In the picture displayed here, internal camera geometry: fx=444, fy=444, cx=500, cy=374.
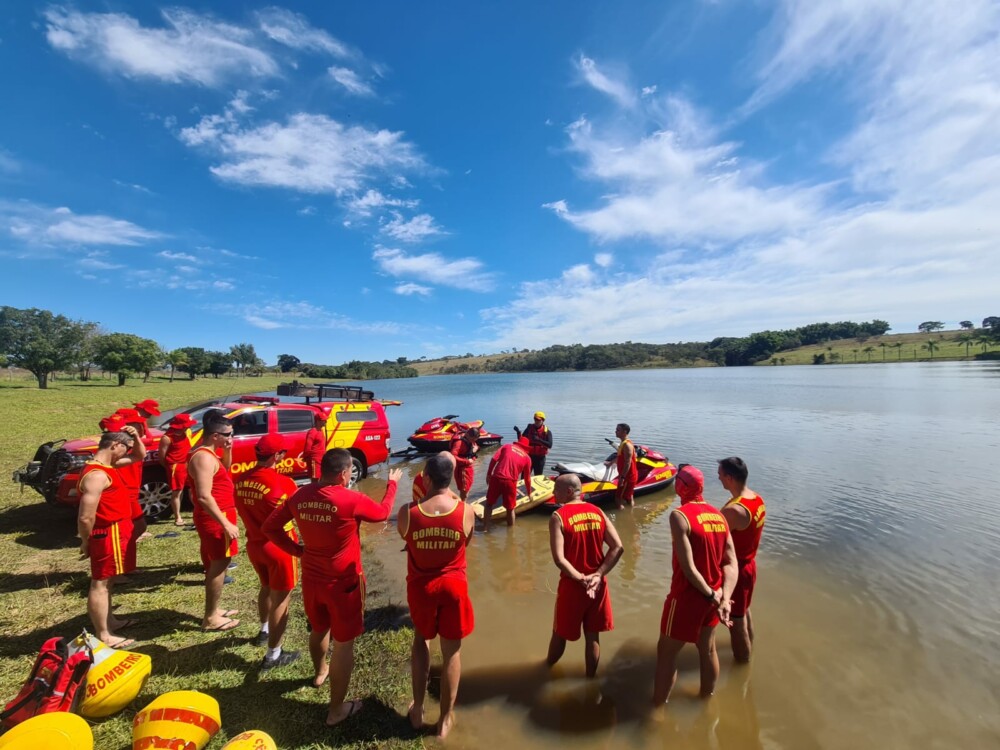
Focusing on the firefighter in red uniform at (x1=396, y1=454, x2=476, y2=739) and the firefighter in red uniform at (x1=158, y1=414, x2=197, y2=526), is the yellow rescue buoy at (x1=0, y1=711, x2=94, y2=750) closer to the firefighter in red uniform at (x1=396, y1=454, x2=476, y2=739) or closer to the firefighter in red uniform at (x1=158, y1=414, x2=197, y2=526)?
the firefighter in red uniform at (x1=396, y1=454, x2=476, y2=739)

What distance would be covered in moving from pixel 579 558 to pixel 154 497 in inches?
309

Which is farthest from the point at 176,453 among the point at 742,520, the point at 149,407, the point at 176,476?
the point at 742,520

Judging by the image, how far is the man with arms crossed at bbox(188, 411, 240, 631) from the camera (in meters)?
4.50

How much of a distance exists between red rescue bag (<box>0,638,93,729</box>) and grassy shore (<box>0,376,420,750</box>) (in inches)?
15.1

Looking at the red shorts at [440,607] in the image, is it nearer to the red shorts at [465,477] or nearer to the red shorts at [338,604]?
the red shorts at [338,604]

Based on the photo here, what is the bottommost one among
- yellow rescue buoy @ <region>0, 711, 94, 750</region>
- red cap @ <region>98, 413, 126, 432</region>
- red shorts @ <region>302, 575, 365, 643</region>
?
yellow rescue buoy @ <region>0, 711, 94, 750</region>

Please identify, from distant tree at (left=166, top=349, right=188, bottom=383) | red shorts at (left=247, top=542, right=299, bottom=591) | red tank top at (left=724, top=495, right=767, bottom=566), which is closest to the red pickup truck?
red shorts at (left=247, top=542, right=299, bottom=591)

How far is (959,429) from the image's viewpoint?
1902cm

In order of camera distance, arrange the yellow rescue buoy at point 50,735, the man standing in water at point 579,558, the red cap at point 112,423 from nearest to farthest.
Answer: the yellow rescue buoy at point 50,735, the man standing in water at point 579,558, the red cap at point 112,423

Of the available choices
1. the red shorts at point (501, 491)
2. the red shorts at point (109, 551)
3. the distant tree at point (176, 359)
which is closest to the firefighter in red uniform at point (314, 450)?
the red shorts at point (501, 491)

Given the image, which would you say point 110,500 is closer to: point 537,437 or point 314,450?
point 314,450

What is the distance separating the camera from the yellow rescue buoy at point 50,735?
243cm

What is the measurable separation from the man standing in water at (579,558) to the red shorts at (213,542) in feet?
10.9

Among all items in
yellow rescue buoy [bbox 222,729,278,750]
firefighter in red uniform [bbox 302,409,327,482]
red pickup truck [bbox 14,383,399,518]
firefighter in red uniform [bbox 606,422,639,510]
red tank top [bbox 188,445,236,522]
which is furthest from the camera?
firefighter in red uniform [bbox 606,422,639,510]
